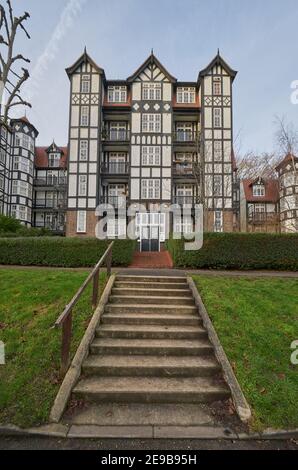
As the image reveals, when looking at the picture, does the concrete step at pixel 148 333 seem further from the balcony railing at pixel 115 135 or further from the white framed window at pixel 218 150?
the balcony railing at pixel 115 135

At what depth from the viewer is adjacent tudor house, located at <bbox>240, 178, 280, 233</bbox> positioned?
3541 cm

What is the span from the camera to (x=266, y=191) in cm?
3650

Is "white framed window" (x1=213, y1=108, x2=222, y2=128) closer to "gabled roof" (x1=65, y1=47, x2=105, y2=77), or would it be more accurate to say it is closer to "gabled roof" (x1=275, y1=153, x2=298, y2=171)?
"gabled roof" (x1=275, y1=153, x2=298, y2=171)

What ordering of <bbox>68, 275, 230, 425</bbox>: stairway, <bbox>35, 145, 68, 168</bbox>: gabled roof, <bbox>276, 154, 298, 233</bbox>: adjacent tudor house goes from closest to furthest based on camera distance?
<bbox>68, 275, 230, 425</bbox>: stairway < <bbox>276, 154, 298, 233</bbox>: adjacent tudor house < <bbox>35, 145, 68, 168</bbox>: gabled roof

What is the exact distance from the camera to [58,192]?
3547cm

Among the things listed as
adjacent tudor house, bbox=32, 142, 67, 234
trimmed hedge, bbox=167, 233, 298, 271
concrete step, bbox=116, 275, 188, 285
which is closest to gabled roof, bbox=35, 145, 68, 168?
adjacent tudor house, bbox=32, 142, 67, 234

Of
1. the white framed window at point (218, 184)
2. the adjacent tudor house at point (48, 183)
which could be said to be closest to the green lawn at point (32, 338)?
the white framed window at point (218, 184)

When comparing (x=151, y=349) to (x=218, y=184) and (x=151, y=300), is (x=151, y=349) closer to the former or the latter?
(x=151, y=300)

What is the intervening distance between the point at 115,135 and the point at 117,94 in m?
4.30

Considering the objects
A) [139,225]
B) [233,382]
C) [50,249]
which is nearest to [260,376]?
[233,382]

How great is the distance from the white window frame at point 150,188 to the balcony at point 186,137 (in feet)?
15.3

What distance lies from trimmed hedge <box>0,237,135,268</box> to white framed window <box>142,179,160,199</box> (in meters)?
14.9

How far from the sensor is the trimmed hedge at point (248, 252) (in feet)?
36.7

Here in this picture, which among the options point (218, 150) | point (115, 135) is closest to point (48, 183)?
point (115, 135)
